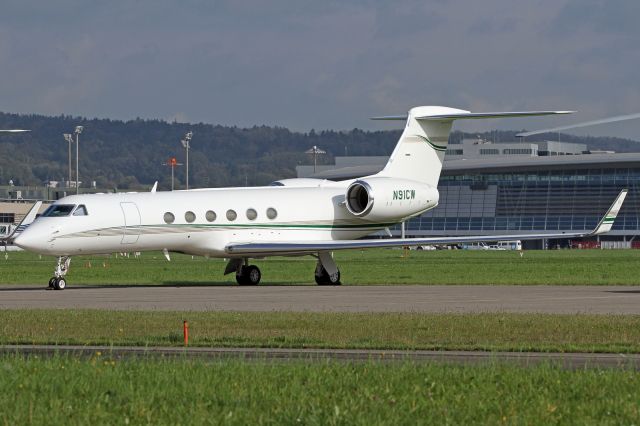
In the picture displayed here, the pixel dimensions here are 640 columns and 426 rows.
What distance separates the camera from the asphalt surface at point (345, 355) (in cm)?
1850

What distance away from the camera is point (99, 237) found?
1596 inches

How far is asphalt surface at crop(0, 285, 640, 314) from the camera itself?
99.5ft

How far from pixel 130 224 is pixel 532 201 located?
128274 millimetres

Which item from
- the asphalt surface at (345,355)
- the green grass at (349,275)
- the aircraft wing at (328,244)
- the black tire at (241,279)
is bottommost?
the green grass at (349,275)

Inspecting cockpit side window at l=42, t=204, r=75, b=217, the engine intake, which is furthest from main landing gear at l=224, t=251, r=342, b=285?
cockpit side window at l=42, t=204, r=75, b=217

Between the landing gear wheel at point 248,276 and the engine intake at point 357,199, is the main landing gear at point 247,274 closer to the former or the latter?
the landing gear wheel at point 248,276

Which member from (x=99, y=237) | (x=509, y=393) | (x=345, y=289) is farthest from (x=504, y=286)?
(x=509, y=393)

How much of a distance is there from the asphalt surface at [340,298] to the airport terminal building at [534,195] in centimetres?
11278

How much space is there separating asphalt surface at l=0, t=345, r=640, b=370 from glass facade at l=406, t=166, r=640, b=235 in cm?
14047

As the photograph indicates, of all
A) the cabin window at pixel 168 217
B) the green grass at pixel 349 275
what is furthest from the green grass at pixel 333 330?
the green grass at pixel 349 275

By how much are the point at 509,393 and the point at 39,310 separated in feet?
56.5

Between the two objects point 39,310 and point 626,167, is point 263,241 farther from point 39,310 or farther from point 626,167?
point 626,167

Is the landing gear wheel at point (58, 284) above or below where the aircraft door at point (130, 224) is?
below

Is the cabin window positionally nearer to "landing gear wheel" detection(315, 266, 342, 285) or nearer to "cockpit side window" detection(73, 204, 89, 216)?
"cockpit side window" detection(73, 204, 89, 216)
